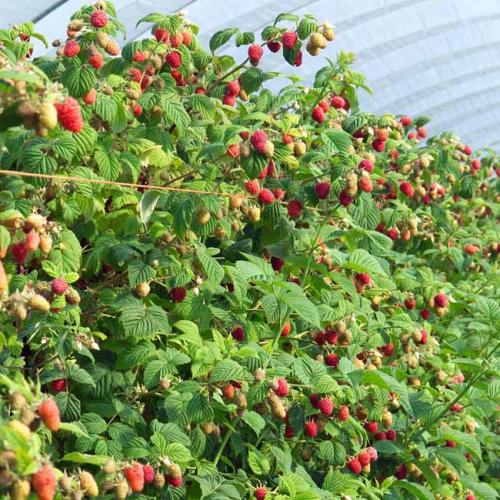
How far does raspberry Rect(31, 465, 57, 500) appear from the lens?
1.54m

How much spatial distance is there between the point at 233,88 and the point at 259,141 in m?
0.94

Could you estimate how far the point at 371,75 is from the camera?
10133 millimetres

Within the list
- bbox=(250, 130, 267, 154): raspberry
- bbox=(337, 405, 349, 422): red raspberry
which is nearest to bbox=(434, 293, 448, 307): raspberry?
bbox=(337, 405, 349, 422): red raspberry

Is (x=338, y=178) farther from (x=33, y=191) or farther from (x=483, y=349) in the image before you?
(x=483, y=349)

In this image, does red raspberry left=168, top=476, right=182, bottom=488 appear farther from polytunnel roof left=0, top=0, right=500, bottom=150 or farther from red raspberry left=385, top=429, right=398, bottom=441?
polytunnel roof left=0, top=0, right=500, bottom=150

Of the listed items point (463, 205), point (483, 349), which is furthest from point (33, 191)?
point (463, 205)

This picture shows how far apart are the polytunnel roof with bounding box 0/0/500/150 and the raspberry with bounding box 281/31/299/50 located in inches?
127

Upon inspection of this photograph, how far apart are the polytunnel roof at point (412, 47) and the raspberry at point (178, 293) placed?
3.73 m

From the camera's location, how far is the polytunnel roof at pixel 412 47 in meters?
7.67

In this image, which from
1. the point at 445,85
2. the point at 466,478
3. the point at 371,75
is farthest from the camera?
the point at 445,85

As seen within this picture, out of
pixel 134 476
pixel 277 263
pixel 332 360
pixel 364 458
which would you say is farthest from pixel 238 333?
pixel 134 476

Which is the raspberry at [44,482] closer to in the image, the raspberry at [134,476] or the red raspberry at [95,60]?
the raspberry at [134,476]

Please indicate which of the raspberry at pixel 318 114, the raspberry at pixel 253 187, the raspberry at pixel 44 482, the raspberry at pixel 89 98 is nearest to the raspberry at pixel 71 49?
the raspberry at pixel 89 98

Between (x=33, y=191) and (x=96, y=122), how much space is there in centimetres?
39
